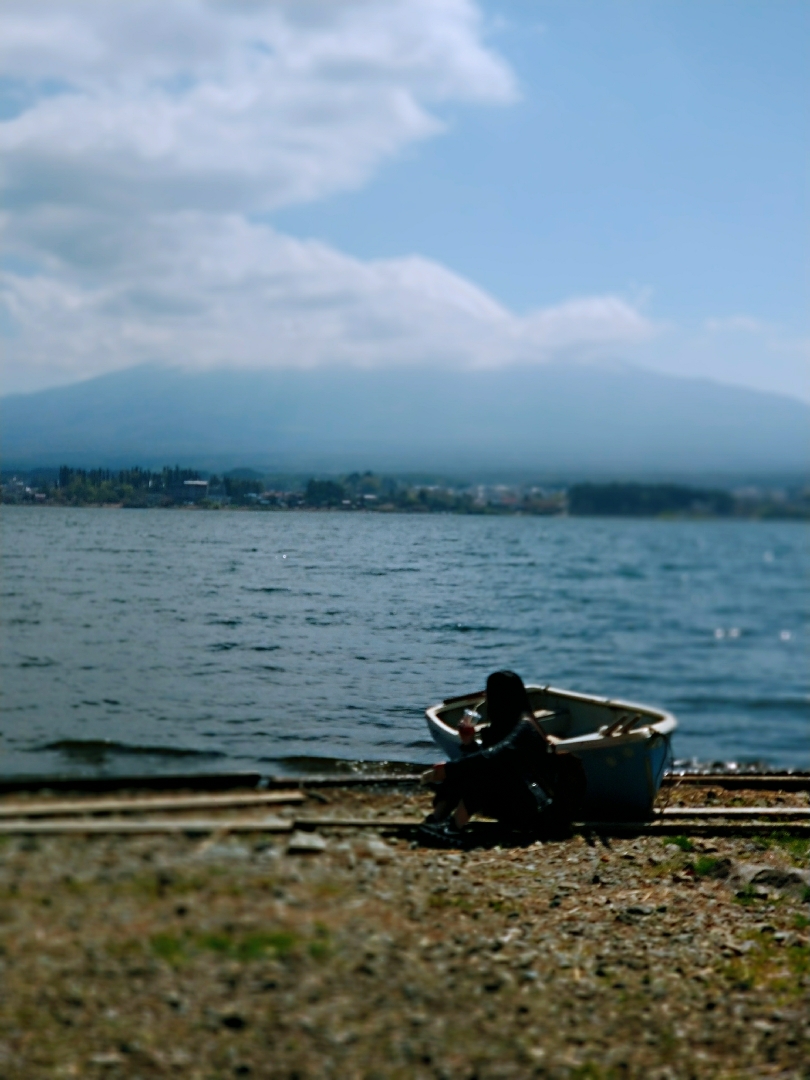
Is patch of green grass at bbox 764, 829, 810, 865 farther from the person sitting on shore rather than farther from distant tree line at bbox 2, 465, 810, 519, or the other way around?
distant tree line at bbox 2, 465, 810, 519

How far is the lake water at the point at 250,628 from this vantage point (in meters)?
6.98

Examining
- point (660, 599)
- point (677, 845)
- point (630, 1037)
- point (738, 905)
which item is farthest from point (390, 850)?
point (660, 599)

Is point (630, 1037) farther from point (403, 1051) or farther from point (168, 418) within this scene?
point (168, 418)

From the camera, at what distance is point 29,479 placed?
8391mm

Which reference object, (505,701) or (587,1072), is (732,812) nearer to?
(505,701)

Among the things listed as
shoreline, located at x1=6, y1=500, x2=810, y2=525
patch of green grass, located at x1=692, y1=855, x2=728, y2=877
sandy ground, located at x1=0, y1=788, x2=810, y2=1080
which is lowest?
patch of green grass, located at x1=692, y1=855, x2=728, y2=877

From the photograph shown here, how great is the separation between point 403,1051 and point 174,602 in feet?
13.2

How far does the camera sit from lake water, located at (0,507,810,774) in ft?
22.9

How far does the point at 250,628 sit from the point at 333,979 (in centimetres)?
364

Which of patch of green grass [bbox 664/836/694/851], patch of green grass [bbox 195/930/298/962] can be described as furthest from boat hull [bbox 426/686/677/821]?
patch of green grass [bbox 195/930/298/962]

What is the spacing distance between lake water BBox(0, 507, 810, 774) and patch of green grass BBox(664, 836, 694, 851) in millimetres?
2079

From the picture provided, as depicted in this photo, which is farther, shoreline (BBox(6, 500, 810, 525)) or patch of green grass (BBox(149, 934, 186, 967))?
shoreline (BBox(6, 500, 810, 525))

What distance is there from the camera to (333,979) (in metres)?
4.92

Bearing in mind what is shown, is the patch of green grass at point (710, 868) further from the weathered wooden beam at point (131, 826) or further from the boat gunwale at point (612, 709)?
the weathered wooden beam at point (131, 826)
